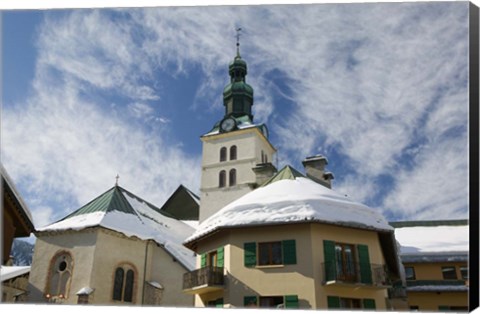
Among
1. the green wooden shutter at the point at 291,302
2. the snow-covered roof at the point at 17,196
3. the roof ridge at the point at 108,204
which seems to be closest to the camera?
the snow-covered roof at the point at 17,196

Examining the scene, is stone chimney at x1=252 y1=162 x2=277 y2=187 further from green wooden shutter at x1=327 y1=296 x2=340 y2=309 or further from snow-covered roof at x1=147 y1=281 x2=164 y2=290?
green wooden shutter at x1=327 y1=296 x2=340 y2=309

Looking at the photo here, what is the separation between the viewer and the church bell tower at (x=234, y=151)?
28016 millimetres

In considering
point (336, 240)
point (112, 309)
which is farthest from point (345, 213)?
point (112, 309)

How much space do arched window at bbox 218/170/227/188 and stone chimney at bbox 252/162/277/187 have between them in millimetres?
2506

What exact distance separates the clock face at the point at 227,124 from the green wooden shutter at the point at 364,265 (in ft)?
63.3

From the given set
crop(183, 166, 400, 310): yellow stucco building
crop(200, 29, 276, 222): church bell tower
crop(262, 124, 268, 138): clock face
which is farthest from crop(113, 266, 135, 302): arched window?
crop(262, 124, 268, 138): clock face

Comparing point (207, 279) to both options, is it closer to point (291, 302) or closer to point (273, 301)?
point (273, 301)

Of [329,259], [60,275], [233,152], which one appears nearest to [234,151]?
[233,152]

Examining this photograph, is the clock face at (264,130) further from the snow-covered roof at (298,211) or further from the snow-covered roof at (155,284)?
the snow-covered roof at (298,211)

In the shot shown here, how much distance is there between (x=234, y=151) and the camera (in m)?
29.9

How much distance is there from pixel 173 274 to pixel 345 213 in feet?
31.5

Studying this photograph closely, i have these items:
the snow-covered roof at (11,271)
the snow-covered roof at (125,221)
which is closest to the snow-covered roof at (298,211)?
the snow-covered roof at (11,271)

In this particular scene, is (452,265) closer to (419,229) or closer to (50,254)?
(419,229)

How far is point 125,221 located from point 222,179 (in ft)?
33.3
